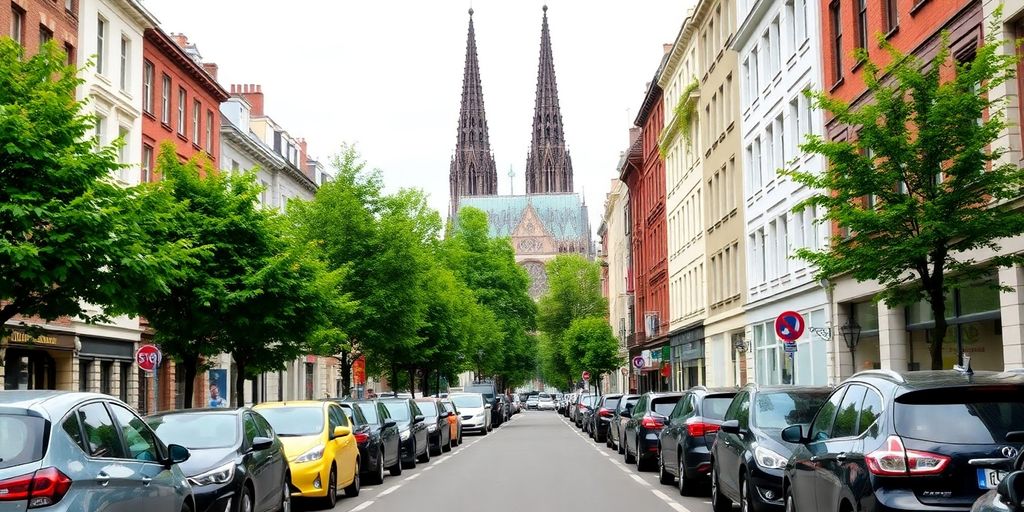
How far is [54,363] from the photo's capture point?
34.6 metres

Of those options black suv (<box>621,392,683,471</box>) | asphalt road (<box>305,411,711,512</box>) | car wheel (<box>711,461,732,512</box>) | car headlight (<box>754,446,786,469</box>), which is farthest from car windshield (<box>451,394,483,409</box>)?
car headlight (<box>754,446,786,469</box>)

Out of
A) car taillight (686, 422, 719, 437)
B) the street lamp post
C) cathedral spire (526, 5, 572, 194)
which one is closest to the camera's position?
car taillight (686, 422, 719, 437)

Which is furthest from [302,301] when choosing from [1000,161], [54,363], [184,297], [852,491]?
[852,491]

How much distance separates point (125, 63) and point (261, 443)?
2982 centimetres

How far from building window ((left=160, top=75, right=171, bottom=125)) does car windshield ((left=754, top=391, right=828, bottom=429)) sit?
1323 inches

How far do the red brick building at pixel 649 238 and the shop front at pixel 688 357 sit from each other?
86cm

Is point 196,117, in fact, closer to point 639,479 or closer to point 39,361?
point 39,361

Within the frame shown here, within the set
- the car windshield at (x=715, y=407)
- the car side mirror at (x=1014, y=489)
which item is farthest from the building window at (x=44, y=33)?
the car side mirror at (x=1014, y=489)

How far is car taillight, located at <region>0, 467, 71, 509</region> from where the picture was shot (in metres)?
6.76

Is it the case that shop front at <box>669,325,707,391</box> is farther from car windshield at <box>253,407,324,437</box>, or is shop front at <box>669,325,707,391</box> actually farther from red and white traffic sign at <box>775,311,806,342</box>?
car windshield at <box>253,407,324,437</box>

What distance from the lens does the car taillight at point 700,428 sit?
670 inches

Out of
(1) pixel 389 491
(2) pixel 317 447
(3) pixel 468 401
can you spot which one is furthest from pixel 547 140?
(2) pixel 317 447

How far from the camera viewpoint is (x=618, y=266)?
98188 mm

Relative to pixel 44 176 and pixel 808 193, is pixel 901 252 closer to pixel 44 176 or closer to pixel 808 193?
pixel 44 176
